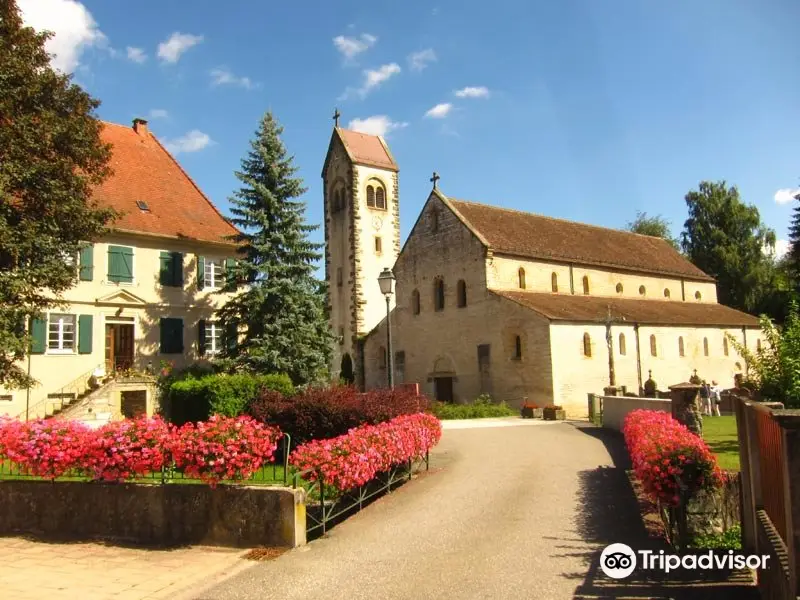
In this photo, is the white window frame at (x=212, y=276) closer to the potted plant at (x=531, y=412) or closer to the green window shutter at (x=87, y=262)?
the green window shutter at (x=87, y=262)

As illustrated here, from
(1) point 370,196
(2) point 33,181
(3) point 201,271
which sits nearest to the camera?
(2) point 33,181

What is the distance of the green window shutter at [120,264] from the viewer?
27422 mm

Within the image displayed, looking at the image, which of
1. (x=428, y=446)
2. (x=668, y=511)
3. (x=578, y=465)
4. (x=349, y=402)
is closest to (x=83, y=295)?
(x=349, y=402)

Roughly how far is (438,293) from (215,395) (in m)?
20.1

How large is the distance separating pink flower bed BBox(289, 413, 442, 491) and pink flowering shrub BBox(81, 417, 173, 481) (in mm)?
2095

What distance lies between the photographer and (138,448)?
10.2 m

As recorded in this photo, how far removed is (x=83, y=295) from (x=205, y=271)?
564 cm

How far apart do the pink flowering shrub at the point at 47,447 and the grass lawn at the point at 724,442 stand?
35.1ft

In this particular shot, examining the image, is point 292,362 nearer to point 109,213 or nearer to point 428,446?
point 109,213

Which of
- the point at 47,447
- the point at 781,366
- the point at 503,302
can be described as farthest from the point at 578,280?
the point at 47,447

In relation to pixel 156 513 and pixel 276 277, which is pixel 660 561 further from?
pixel 276 277

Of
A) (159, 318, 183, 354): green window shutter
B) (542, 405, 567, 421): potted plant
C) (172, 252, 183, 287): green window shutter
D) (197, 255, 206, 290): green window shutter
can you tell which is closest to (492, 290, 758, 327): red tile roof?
(542, 405, 567, 421): potted plant

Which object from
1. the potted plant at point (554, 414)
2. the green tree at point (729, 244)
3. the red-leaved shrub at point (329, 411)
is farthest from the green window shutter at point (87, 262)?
the green tree at point (729, 244)

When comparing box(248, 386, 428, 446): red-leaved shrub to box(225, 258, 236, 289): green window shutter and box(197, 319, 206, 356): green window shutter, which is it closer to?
box(225, 258, 236, 289): green window shutter
